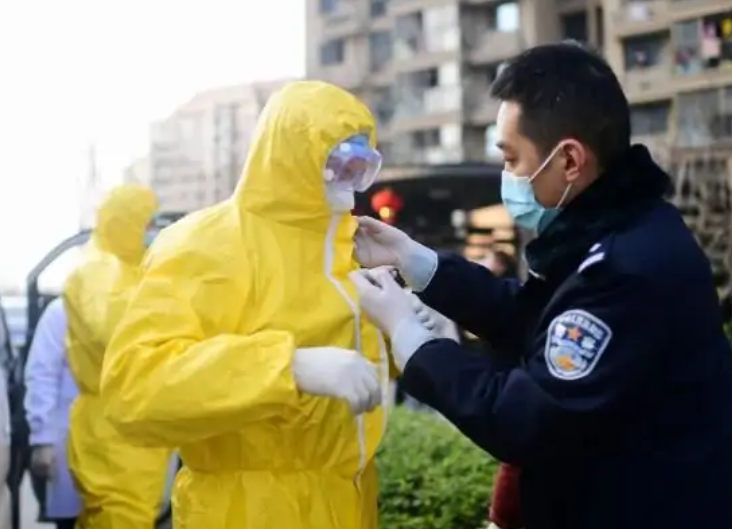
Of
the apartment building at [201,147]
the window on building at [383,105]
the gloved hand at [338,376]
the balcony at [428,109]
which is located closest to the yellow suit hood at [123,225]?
the gloved hand at [338,376]

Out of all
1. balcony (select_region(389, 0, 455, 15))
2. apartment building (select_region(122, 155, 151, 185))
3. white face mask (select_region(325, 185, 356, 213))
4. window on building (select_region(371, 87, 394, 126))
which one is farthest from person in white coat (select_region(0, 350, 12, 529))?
balcony (select_region(389, 0, 455, 15))

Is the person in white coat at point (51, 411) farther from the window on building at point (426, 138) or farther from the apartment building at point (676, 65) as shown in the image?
the window on building at point (426, 138)

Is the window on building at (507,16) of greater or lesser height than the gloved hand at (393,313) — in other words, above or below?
above

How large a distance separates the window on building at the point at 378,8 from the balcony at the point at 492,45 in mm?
3203

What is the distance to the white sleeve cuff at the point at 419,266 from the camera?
265cm

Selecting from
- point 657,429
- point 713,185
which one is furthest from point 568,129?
point 713,185

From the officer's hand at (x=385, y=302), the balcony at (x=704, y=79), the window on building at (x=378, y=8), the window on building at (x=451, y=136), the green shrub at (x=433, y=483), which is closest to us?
the officer's hand at (x=385, y=302)

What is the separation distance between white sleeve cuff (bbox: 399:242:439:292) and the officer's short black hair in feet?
1.88

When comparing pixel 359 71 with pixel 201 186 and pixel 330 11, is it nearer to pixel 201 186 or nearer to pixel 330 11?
pixel 330 11

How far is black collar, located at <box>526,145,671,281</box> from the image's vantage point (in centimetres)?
207

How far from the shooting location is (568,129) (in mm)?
2098

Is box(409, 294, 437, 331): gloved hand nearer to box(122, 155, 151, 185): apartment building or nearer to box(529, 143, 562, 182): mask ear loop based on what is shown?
Result: box(529, 143, 562, 182): mask ear loop

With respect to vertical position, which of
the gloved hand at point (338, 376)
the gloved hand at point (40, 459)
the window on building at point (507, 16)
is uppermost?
the window on building at point (507, 16)

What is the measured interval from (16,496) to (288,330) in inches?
73.8
